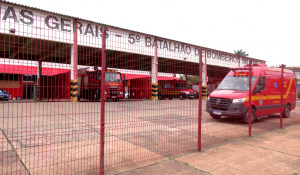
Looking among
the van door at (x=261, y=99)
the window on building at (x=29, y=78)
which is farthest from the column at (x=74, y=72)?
the van door at (x=261, y=99)

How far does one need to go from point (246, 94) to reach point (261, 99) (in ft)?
3.38

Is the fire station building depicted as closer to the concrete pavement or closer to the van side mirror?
the concrete pavement

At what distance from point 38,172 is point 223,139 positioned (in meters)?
4.59

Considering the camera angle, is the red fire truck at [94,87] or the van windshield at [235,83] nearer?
the red fire truck at [94,87]

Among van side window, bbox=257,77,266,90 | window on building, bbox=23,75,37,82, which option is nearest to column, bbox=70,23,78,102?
window on building, bbox=23,75,37,82

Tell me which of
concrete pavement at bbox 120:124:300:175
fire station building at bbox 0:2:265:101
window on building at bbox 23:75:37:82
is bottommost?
concrete pavement at bbox 120:124:300:175

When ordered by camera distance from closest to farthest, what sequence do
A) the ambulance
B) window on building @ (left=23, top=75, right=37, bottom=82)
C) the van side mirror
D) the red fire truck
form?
window on building @ (left=23, top=75, right=37, bottom=82)
the red fire truck
the ambulance
the van side mirror

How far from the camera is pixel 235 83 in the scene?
28.0 feet

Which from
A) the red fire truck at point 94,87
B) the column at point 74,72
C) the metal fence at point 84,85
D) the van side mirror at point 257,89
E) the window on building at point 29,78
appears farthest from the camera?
the van side mirror at point 257,89

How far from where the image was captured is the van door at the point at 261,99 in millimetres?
8008

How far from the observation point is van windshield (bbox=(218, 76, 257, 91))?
8.23 meters

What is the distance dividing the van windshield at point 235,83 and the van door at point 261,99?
361 millimetres

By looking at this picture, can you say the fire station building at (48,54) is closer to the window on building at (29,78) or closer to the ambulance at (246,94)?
the window on building at (29,78)

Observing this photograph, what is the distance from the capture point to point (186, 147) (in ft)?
15.8
